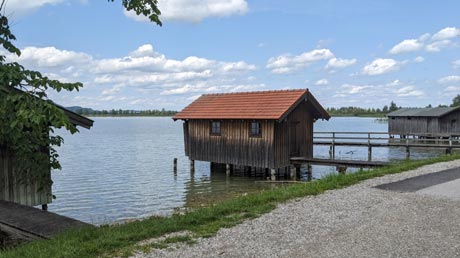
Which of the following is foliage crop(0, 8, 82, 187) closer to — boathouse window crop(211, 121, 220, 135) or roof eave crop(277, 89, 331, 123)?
roof eave crop(277, 89, 331, 123)

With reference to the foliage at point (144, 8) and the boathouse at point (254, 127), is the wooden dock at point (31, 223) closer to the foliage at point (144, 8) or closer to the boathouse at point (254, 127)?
the foliage at point (144, 8)

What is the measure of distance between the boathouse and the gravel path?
1282 centimetres

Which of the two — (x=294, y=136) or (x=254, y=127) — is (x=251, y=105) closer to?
(x=254, y=127)

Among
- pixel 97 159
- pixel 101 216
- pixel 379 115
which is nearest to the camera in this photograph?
pixel 101 216

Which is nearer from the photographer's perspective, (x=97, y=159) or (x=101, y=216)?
(x=101, y=216)

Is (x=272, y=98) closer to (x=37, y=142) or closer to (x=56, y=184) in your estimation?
(x=56, y=184)

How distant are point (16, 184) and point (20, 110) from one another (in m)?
6.78

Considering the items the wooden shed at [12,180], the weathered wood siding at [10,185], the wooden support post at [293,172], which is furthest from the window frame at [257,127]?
the weathered wood siding at [10,185]

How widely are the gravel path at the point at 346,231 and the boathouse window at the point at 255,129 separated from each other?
1333 cm

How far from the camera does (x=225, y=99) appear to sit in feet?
91.9

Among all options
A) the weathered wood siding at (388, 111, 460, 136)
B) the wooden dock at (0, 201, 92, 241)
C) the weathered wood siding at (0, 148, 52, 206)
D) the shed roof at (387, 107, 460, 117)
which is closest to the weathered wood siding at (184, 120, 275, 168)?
the weathered wood siding at (0, 148, 52, 206)

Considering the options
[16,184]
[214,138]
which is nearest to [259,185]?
[214,138]

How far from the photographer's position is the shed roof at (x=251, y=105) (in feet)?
77.9

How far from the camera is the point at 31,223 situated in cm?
877
